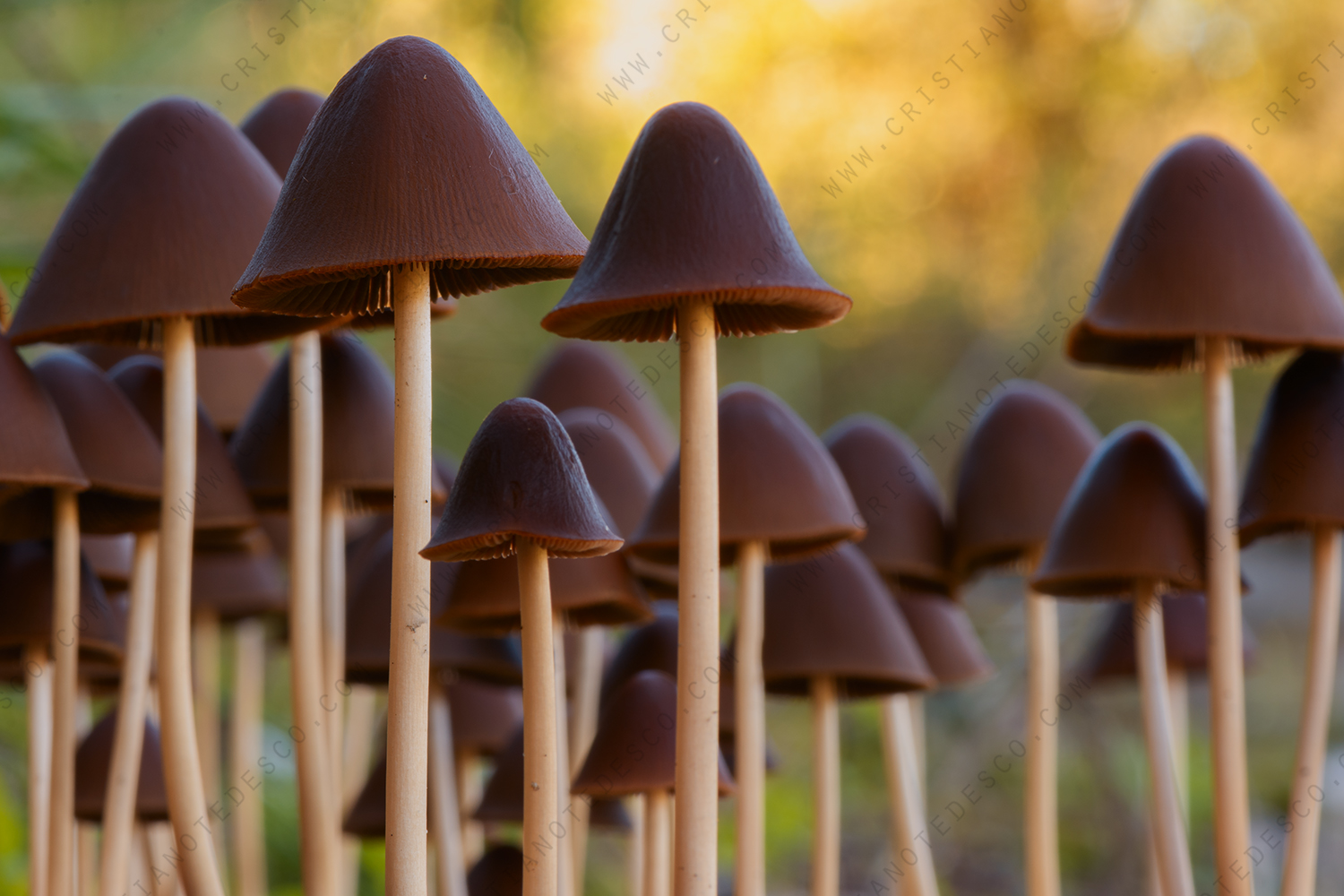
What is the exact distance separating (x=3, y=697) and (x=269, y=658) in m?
1.43

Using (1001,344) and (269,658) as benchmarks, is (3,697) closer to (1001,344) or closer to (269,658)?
(269,658)

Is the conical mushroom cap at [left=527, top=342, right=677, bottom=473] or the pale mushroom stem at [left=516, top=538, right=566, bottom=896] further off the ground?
the conical mushroom cap at [left=527, top=342, right=677, bottom=473]

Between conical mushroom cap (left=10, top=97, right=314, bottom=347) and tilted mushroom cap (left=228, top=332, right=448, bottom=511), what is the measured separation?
284 mm

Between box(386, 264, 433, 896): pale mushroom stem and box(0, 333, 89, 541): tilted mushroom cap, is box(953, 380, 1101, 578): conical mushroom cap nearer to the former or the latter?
box(386, 264, 433, 896): pale mushroom stem

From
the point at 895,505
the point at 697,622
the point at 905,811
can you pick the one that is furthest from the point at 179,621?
the point at 905,811

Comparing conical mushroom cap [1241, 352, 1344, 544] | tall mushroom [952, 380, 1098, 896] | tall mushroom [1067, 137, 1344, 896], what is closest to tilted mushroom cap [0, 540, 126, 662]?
tall mushroom [952, 380, 1098, 896]

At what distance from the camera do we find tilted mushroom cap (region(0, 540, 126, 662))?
1.92 m

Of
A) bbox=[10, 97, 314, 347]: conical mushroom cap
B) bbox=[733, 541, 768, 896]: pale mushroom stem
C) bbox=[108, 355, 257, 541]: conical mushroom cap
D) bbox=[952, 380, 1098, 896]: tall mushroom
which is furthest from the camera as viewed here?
bbox=[952, 380, 1098, 896]: tall mushroom

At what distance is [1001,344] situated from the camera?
22.5 ft


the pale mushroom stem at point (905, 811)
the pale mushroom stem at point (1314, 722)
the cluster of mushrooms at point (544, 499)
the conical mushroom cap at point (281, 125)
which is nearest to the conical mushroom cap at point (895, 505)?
the cluster of mushrooms at point (544, 499)

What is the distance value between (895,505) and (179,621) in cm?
129

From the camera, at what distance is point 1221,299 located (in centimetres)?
169

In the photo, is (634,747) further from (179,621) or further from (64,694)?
(64,694)

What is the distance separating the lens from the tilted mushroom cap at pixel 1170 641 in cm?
250
